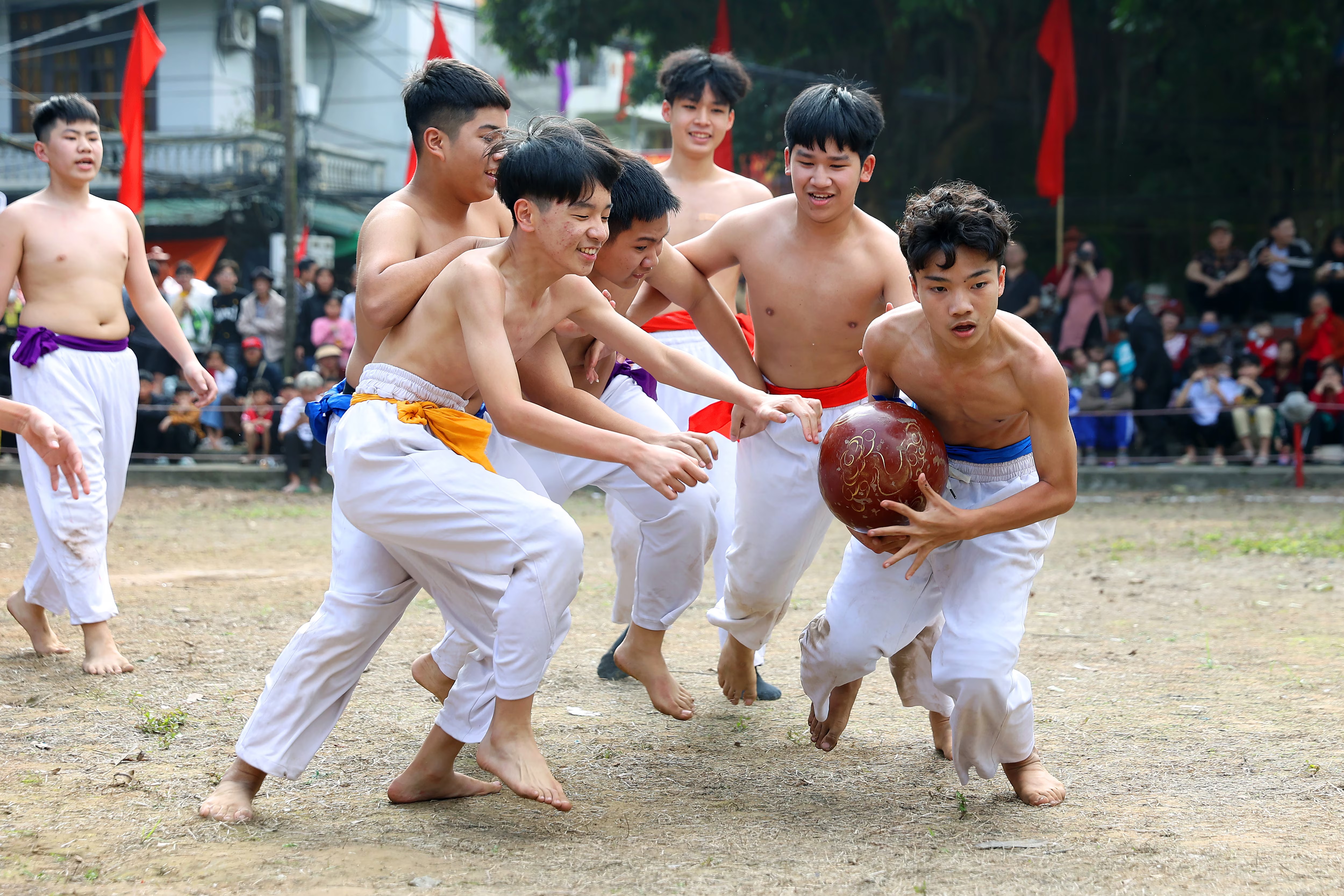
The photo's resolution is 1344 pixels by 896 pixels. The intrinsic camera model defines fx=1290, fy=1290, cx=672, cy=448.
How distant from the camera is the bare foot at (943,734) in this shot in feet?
13.8

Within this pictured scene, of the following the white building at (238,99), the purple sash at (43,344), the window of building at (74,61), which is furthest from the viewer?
the window of building at (74,61)

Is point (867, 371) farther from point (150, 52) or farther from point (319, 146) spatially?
point (319, 146)

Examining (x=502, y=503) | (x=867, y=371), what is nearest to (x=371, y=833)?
(x=502, y=503)

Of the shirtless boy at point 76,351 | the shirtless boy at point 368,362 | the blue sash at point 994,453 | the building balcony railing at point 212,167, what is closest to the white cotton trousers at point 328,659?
the shirtless boy at point 368,362

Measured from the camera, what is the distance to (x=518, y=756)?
3455 millimetres

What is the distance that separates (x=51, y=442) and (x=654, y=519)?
204cm

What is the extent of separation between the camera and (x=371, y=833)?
134 inches

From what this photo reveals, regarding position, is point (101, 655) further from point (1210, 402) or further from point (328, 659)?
point (1210, 402)

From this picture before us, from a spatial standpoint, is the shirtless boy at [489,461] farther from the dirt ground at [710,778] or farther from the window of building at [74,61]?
the window of building at [74,61]

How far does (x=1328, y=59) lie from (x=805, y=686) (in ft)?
43.6

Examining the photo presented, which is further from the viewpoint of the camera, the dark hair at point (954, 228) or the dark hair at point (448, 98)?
the dark hair at point (448, 98)

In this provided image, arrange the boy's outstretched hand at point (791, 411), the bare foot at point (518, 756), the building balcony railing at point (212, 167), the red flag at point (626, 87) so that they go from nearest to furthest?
1. the bare foot at point (518, 756)
2. the boy's outstretched hand at point (791, 411)
3. the red flag at point (626, 87)
4. the building balcony railing at point (212, 167)

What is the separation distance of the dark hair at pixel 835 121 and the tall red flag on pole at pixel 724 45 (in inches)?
356

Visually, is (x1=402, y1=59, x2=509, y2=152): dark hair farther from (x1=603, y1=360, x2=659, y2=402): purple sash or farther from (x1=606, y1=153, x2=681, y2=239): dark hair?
(x1=603, y1=360, x2=659, y2=402): purple sash
